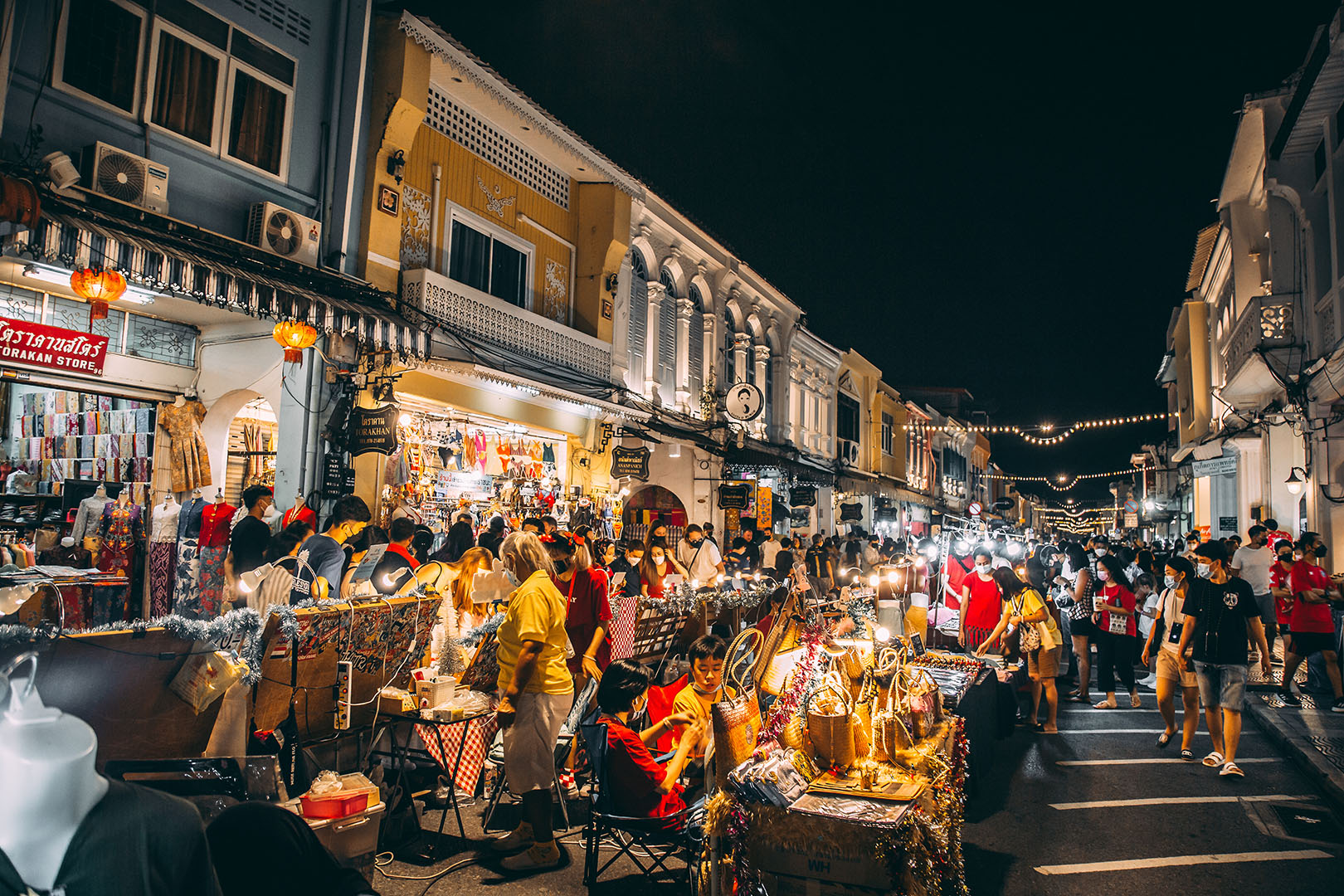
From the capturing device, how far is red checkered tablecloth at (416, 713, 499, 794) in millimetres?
5922

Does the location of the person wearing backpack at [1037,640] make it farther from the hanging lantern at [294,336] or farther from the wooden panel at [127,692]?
the hanging lantern at [294,336]

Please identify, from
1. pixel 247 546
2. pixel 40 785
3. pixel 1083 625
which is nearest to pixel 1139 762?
pixel 1083 625

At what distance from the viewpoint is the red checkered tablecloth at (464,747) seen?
592cm

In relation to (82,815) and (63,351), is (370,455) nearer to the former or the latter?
(63,351)

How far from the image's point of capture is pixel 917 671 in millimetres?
5477

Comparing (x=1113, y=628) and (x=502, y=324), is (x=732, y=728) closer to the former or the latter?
(x=1113, y=628)

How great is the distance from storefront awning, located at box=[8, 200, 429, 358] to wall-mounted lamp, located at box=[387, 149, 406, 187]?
2147mm

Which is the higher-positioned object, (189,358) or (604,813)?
(189,358)

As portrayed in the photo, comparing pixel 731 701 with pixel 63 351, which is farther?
pixel 63 351

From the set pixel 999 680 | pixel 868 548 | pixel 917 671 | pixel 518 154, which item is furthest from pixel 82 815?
pixel 868 548

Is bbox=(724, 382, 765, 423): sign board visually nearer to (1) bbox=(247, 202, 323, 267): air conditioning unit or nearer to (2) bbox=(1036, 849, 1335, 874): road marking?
(1) bbox=(247, 202, 323, 267): air conditioning unit

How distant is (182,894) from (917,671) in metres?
4.73

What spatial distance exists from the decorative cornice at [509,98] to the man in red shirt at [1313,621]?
41.9 ft

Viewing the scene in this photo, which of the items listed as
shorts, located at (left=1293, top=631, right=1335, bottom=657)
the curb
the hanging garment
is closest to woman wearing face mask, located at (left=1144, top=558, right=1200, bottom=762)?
the curb
